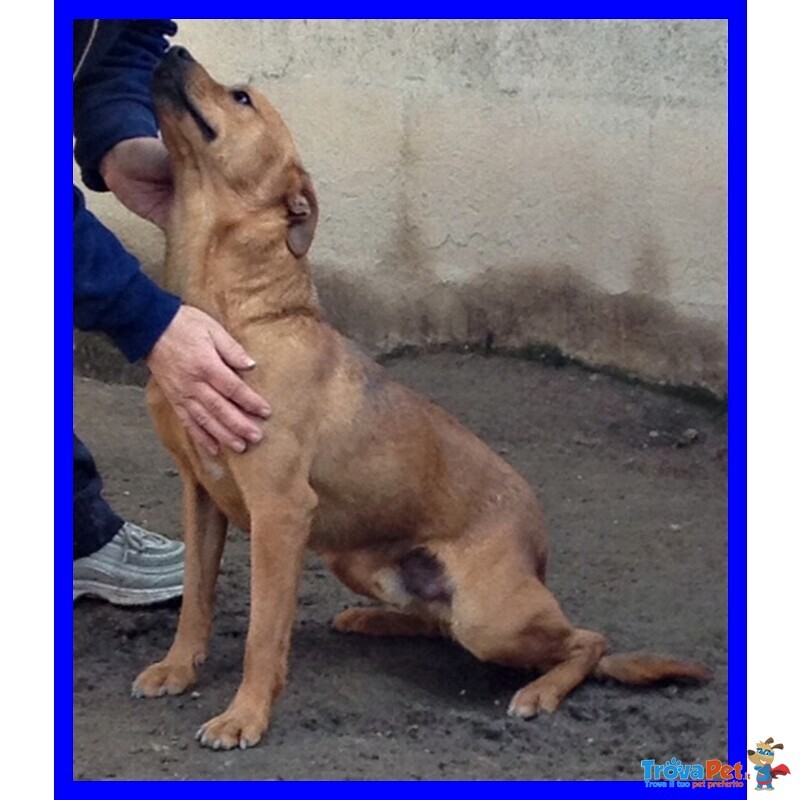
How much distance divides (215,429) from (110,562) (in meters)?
1.24

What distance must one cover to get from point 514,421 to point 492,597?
4.94ft

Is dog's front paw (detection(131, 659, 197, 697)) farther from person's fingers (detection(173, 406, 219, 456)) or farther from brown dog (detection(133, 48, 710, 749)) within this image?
person's fingers (detection(173, 406, 219, 456))

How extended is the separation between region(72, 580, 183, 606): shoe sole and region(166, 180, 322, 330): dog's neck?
1.25 m

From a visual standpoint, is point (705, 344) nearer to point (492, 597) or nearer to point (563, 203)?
point (563, 203)

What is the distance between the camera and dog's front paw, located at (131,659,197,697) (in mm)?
4070

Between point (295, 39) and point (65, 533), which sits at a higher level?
point (295, 39)

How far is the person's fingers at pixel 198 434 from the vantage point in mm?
3773

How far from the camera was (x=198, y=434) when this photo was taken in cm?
379

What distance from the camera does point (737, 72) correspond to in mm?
3625

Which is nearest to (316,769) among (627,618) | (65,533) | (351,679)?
(351,679)
